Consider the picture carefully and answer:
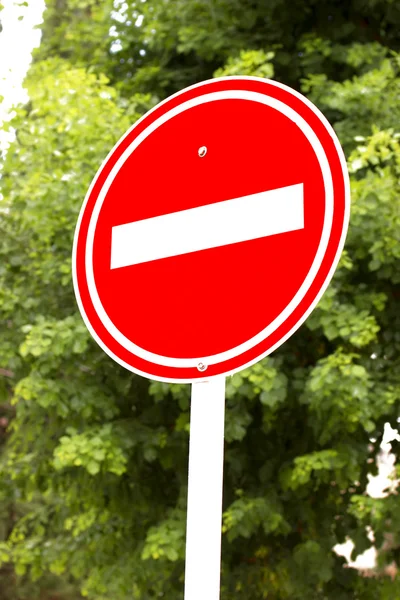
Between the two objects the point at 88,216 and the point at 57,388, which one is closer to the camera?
the point at 88,216

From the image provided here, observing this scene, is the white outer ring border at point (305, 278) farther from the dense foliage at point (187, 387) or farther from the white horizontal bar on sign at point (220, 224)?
the dense foliage at point (187, 387)

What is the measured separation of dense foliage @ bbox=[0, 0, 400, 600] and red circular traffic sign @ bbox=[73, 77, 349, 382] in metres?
2.58

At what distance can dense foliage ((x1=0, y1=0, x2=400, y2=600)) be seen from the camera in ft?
14.0

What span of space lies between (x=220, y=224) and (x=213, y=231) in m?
0.02

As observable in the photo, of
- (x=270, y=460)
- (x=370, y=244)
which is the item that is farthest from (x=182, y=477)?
(x=370, y=244)

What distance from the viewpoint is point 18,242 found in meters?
4.90

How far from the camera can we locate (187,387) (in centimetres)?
438

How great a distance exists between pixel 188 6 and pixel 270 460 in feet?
8.68

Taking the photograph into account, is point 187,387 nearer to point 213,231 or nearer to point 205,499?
point 213,231

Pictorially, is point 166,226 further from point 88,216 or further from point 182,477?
point 182,477

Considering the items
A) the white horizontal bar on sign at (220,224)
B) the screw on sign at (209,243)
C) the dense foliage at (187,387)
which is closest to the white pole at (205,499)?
the screw on sign at (209,243)

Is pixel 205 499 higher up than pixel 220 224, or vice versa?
pixel 220 224

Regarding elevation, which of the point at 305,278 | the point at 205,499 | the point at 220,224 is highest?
the point at 220,224

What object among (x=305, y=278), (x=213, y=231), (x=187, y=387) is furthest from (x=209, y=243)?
(x=187, y=387)
